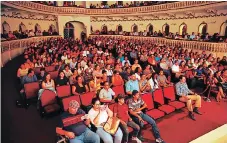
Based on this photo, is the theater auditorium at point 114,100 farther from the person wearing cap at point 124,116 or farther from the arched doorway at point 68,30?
the arched doorway at point 68,30

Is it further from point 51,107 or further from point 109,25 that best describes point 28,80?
point 109,25

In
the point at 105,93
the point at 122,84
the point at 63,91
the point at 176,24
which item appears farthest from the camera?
the point at 176,24

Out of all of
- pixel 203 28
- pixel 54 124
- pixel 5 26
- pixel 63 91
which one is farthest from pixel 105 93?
pixel 203 28

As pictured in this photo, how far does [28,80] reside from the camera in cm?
677

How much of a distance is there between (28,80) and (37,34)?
15662 mm

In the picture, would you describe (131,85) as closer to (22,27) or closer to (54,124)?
(54,124)

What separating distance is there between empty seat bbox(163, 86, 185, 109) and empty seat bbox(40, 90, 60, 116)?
3.27m

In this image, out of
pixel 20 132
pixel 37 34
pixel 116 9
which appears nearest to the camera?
pixel 20 132

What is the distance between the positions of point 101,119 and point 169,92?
275 cm

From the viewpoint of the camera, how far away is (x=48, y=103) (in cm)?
569

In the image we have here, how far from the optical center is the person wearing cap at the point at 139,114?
467 centimetres

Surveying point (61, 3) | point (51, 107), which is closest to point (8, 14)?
point (61, 3)

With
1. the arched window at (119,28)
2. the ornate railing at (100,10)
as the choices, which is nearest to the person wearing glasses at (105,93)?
the ornate railing at (100,10)

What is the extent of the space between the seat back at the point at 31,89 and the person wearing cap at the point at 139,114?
10.9 ft
